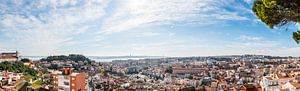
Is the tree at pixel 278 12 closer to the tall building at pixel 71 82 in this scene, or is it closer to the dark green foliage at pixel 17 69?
the tall building at pixel 71 82

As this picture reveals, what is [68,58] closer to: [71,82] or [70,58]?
[70,58]

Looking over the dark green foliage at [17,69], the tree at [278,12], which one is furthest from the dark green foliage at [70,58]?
the tree at [278,12]

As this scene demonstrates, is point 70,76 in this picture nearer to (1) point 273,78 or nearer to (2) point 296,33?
(1) point 273,78

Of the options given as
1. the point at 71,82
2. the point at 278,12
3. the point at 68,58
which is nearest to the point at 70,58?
the point at 68,58

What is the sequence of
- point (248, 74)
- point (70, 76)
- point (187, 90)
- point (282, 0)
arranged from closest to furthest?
point (187, 90), point (282, 0), point (70, 76), point (248, 74)

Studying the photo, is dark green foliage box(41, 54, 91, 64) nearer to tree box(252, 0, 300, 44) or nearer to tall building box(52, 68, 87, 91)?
tall building box(52, 68, 87, 91)

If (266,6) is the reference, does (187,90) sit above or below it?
below

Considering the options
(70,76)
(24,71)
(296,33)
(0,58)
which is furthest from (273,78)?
(0,58)

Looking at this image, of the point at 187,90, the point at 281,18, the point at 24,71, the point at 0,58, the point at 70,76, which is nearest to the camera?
the point at 187,90
